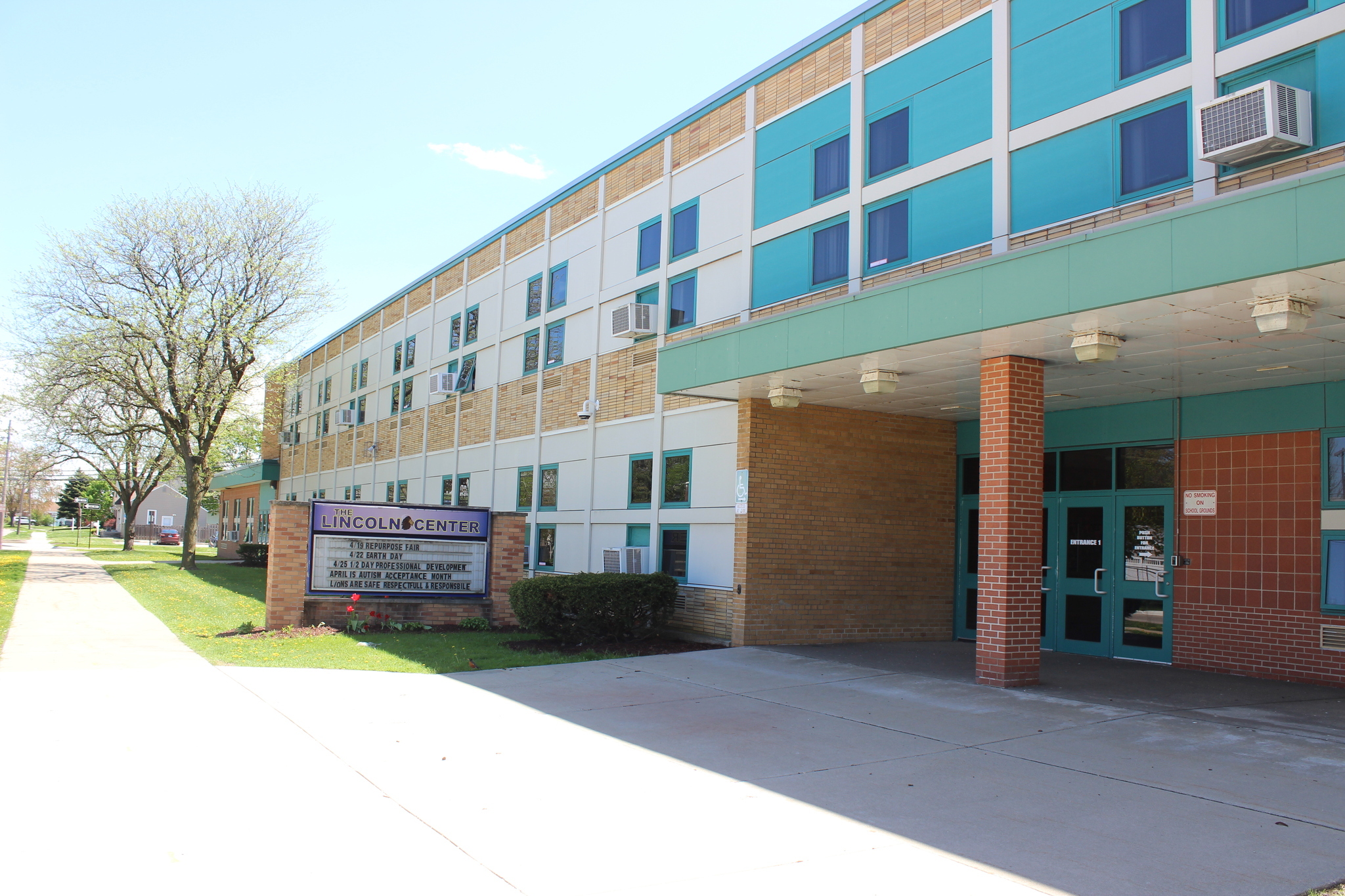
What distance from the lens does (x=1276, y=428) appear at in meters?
11.8

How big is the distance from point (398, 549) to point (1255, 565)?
1237 centimetres

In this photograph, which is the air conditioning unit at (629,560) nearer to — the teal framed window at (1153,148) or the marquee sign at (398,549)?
the marquee sign at (398,549)

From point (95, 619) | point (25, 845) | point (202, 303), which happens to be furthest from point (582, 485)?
point (202, 303)

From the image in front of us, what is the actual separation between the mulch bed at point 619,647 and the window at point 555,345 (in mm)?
7785

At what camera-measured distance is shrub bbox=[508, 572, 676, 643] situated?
1441cm

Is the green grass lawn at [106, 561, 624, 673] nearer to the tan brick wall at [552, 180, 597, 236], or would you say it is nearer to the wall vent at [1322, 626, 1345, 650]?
the wall vent at [1322, 626, 1345, 650]

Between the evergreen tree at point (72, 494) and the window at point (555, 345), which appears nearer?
the window at point (555, 345)

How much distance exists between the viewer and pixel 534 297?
22.6m

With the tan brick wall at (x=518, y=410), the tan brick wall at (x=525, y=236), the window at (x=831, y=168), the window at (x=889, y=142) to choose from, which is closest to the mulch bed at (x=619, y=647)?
the window at (x=831, y=168)

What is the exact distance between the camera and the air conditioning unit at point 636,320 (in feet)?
57.2

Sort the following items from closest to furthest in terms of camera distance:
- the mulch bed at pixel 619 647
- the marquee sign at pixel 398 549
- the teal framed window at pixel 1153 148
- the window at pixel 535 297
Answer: the teal framed window at pixel 1153 148 < the mulch bed at pixel 619 647 < the marquee sign at pixel 398 549 < the window at pixel 535 297

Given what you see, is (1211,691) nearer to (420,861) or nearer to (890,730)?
(890,730)

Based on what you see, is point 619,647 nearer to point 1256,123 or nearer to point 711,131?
point 711,131

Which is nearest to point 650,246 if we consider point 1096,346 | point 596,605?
point 596,605
